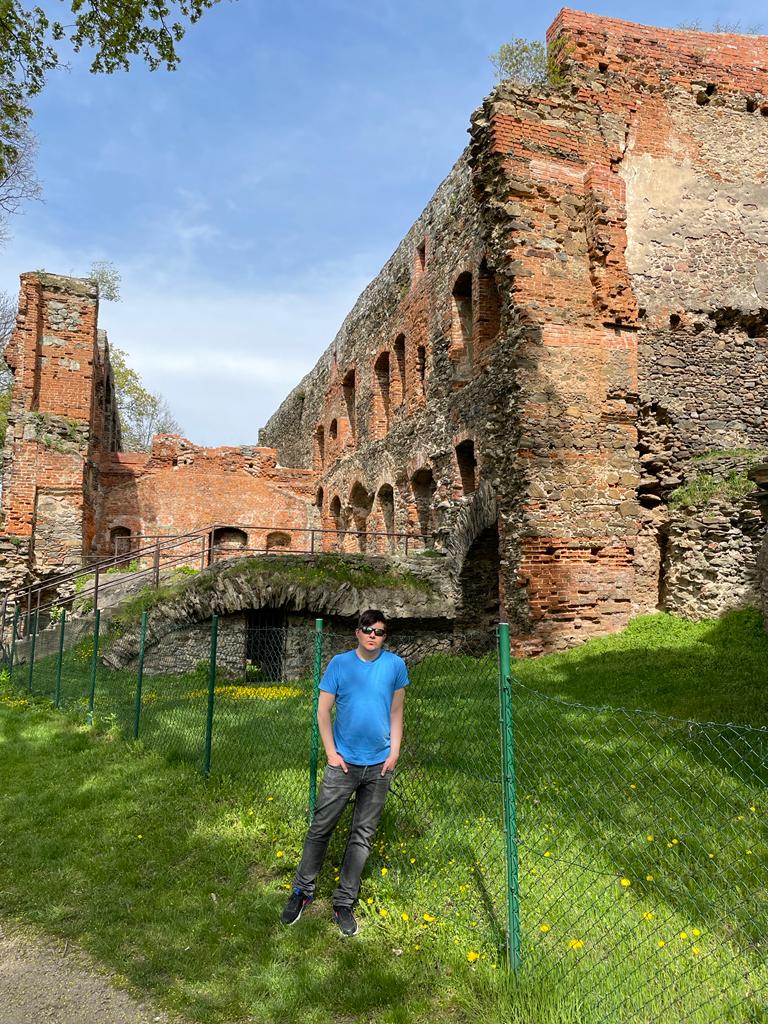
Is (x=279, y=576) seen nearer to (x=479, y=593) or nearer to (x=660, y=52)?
(x=479, y=593)

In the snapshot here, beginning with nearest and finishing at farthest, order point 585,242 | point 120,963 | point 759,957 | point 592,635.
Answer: point 759,957
point 120,963
point 592,635
point 585,242

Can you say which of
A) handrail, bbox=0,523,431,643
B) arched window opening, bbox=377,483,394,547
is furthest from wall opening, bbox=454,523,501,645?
arched window opening, bbox=377,483,394,547

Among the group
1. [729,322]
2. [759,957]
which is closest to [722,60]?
[729,322]

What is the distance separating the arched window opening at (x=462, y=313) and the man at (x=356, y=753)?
42.4 ft

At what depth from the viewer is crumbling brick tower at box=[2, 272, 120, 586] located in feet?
60.3

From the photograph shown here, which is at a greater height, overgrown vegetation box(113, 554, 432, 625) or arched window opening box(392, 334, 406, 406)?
Answer: arched window opening box(392, 334, 406, 406)

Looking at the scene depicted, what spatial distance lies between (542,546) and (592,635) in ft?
5.30

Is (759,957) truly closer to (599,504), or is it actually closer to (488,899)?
(488,899)

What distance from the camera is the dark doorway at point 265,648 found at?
1233 centimetres

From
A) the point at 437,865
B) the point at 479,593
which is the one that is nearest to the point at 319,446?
the point at 479,593

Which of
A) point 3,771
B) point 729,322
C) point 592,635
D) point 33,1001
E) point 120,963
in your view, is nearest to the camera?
point 33,1001

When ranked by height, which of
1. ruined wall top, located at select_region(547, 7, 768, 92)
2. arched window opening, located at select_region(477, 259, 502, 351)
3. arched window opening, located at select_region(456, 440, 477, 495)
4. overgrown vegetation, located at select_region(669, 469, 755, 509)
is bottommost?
overgrown vegetation, located at select_region(669, 469, 755, 509)

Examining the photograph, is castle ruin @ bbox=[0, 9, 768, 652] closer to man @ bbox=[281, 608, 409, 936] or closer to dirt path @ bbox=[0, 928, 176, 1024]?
man @ bbox=[281, 608, 409, 936]

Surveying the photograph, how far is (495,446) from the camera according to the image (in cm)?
1283
